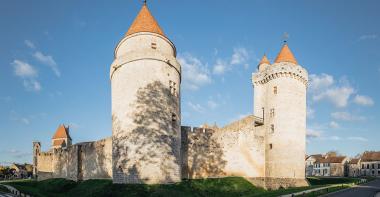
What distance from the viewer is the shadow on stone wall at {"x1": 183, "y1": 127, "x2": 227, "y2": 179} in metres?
28.2

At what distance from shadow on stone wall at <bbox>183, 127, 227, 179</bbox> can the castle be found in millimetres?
89

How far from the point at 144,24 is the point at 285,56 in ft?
54.5

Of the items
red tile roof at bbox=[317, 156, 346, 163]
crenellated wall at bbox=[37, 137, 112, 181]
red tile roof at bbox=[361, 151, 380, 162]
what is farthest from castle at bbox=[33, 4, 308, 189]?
red tile roof at bbox=[361, 151, 380, 162]

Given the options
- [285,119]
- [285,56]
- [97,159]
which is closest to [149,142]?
[97,159]

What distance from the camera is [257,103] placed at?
35.0 metres

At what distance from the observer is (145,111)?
2208 centimetres

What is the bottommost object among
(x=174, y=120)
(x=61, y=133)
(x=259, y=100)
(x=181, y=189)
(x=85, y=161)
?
(x=181, y=189)

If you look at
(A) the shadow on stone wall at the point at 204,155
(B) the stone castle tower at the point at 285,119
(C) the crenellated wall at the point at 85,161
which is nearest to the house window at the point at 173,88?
(A) the shadow on stone wall at the point at 204,155

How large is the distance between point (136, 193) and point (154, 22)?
13.7 m

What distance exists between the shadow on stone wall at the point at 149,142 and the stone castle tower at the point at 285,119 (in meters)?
12.3

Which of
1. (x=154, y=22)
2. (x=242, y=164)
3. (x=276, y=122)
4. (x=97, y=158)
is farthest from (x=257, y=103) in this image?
(x=97, y=158)

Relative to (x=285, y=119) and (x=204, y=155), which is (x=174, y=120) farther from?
(x=285, y=119)

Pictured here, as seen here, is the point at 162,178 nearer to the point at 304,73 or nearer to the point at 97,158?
the point at 97,158

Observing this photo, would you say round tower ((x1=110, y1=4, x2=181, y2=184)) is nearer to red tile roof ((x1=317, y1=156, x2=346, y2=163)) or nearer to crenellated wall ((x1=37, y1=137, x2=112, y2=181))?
crenellated wall ((x1=37, y1=137, x2=112, y2=181))
